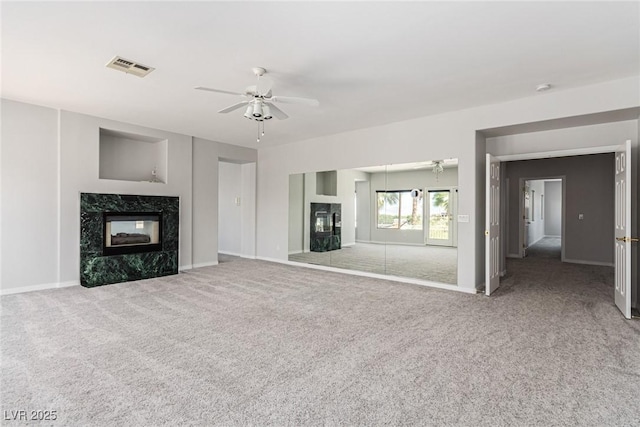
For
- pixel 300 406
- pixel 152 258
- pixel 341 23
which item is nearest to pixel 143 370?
pixel 300 406

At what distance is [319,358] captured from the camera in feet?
8.81

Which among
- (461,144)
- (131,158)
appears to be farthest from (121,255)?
(461,144)

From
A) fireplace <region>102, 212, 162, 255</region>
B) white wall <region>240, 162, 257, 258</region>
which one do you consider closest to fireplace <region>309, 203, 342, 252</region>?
white wall <region>240, 162, 257, 258</region>

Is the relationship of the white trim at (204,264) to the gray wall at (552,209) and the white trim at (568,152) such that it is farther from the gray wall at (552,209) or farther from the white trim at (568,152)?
the gray wall at (552,209)

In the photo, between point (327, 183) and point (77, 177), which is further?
point (327, 183)

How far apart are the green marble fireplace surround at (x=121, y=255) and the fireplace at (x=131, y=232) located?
6 cm

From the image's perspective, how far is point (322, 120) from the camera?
5.46 meters

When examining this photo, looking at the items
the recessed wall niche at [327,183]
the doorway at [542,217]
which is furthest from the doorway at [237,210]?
the doorway at [542,217]

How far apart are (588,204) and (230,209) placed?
8.69 m

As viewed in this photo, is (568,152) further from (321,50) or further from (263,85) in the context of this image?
(263,85)

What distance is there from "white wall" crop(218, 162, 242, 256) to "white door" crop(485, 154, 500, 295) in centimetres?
576

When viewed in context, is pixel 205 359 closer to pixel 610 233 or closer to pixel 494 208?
pixel 494 208

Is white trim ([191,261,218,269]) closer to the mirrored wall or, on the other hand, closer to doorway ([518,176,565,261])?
the mirrored wall

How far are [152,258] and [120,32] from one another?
409 centimetres
